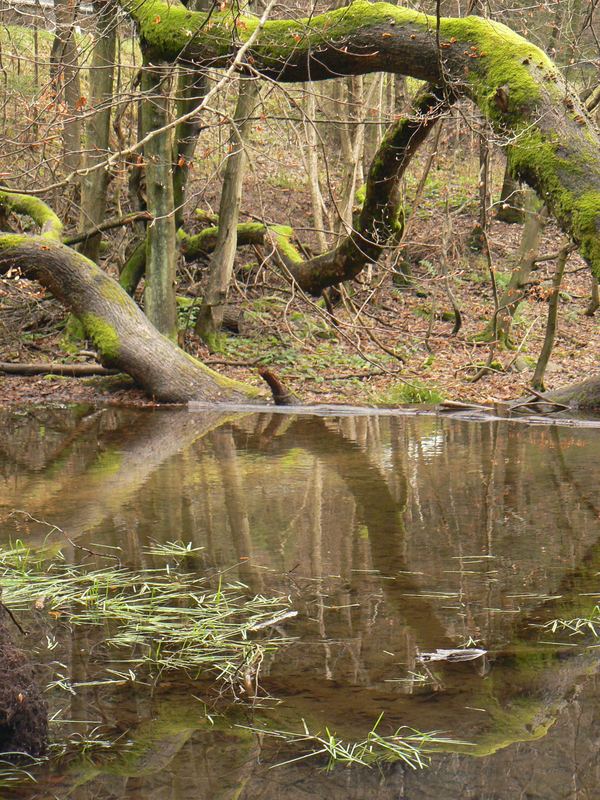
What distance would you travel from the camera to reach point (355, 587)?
15.8 feet

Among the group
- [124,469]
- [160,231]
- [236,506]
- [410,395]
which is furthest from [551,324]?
[236,506]

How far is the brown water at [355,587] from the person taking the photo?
3.01 meters

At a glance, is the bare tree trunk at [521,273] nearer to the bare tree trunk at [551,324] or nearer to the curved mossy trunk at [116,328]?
the bare tree trunk at [551,324]

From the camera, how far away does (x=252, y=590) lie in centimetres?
476

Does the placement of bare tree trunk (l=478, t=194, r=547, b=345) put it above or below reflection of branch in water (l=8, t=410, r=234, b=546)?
above

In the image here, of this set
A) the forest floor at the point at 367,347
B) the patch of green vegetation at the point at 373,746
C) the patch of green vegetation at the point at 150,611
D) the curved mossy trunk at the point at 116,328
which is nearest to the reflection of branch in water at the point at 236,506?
the patch of green vegetation at the point at 150,611

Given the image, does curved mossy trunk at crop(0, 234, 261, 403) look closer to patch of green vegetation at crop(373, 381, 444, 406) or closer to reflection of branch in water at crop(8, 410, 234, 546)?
reflection of branch in water at crop(8, 410, 234, 546)

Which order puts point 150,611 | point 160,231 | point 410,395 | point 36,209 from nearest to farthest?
point 150,611
point 410,395
point 160,231
point 36,209

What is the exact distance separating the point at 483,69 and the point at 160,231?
623 centimetres

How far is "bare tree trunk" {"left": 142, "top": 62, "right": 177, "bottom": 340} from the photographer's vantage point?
13.4 m

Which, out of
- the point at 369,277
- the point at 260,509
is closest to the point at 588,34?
the point at 369,277

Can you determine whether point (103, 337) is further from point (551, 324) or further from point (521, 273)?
point (521, 273)

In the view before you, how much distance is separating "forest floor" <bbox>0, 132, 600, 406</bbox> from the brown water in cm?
304

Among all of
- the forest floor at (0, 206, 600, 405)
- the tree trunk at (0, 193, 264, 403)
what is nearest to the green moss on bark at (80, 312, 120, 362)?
the tree trunk at (0, 193, 264, 403)
